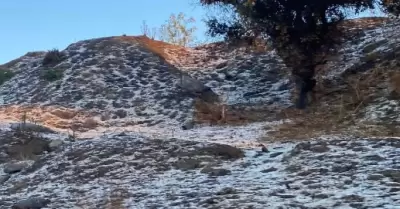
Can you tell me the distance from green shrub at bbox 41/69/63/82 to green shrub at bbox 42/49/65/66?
1049 mm

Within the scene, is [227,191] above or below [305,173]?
below

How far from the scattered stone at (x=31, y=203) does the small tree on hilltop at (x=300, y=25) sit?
301 inches

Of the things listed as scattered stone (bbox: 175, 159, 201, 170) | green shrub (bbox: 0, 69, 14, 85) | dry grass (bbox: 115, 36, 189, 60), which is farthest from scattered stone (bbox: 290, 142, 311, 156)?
green shrub (bbox: 0, 69, 14, 85)

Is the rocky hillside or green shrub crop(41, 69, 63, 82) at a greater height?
green shrub crop(41, 69, 63, 82)

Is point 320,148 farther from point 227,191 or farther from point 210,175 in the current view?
point 227,191

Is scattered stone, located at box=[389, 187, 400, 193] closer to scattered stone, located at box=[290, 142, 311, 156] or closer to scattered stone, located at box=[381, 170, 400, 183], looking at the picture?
scattered stone, located at box=[381, 170, 400, 183]

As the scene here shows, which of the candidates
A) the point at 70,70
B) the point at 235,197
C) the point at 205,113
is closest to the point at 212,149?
the point at 235,197

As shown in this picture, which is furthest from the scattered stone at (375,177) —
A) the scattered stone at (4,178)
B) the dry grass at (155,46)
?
the dry grass at (155,46)

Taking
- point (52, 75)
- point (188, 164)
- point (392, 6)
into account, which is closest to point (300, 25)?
point (392, 6)

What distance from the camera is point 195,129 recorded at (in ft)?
46.0

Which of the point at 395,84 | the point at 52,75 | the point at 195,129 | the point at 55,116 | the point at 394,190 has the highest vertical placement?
the point at 52,75

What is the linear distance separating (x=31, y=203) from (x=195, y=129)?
6.53 meters

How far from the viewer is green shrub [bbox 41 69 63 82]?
19816mm

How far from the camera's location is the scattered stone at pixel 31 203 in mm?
7848
